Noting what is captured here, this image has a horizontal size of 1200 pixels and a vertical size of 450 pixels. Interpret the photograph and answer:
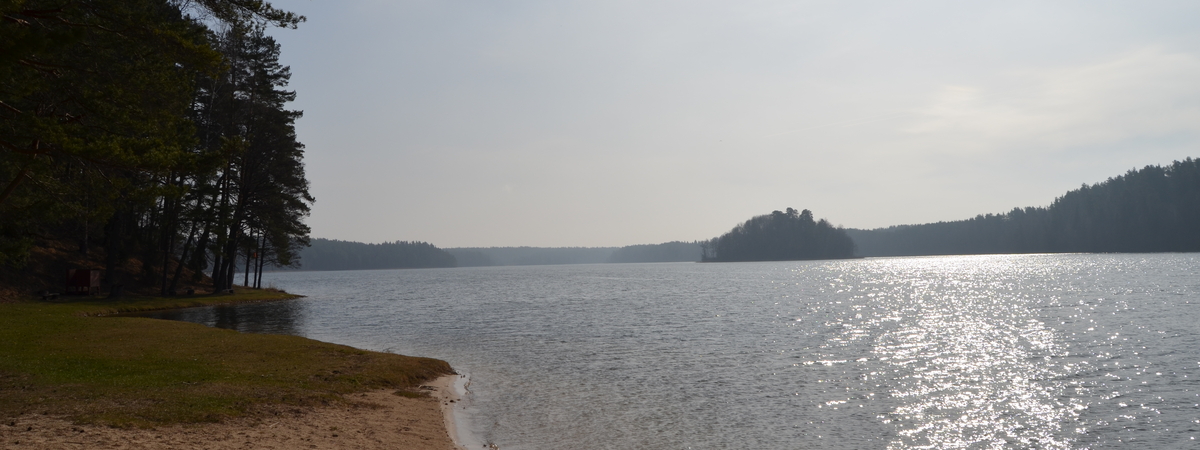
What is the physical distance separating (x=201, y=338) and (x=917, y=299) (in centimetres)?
5469

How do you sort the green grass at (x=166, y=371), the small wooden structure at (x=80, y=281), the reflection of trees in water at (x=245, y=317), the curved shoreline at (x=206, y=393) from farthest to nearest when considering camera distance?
1. the small wooden structure at (x=80, y=281)
2. the reflection of trees in water at (x=245, y=317)
3. the green grass at (x=166, y=371)
4. the curved shoreline at (x=206, y=393)

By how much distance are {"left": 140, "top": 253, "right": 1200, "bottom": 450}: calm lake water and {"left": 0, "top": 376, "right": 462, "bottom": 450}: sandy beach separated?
1445 mm

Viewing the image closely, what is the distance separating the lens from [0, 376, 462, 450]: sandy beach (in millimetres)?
10250

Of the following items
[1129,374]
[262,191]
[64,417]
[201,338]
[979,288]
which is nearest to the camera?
[64,417]

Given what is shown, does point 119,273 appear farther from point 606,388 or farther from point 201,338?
point 606,388

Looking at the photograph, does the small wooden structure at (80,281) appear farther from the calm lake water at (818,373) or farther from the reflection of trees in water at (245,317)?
the calm lake water at (818,373)

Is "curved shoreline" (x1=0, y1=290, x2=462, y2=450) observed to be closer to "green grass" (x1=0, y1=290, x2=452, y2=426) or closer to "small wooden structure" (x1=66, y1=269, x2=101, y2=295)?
"green grass" (x1=0, y1=290, x2=452, y2=426)

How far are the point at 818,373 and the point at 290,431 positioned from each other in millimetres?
16597

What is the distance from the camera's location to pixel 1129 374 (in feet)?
68.7

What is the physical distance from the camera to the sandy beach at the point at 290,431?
33.6 ft

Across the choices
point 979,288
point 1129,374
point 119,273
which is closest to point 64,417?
point 1129,374

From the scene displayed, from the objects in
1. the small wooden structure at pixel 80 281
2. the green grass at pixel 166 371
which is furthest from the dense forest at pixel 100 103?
the small wooden structure at pixel 80 281

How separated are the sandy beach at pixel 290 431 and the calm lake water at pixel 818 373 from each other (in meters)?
1.45

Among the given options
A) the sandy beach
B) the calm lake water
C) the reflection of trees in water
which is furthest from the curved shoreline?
the reflection of trees in water
